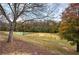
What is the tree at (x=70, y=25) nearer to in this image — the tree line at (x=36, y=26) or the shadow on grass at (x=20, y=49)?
the tree line at (x=36, y=26)

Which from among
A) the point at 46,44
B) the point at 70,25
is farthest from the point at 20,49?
the point at 70,25

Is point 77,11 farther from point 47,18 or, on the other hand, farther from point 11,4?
point 11,4

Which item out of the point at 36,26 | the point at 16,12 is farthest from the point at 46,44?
the point at 16,12

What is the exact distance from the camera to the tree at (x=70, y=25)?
130 cm

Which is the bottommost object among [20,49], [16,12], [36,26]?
[20,49]

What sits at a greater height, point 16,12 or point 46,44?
point 16,12

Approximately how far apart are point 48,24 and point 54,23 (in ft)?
0.15

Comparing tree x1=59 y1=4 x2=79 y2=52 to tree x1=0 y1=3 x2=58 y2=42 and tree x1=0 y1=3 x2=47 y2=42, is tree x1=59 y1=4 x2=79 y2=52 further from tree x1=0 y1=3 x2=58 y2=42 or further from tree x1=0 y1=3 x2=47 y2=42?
tree x1=0 y1=3 x2=47 y2=42

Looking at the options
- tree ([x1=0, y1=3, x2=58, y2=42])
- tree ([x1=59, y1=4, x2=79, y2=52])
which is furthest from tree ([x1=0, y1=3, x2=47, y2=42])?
tree ([x1=59, y1=4, x2=79, y2=52])

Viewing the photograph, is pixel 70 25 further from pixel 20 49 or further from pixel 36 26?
pixel 20 49

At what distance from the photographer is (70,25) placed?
1.30 metres

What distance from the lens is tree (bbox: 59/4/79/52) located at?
1299 mm

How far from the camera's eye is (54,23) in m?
1.30

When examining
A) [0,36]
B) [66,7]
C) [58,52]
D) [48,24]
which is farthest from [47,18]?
[0,36]
